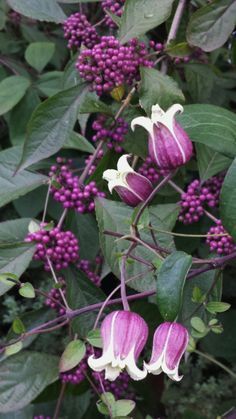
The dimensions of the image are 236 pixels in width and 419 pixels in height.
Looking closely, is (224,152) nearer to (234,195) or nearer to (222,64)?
(234,195)

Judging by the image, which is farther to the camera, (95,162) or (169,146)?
(95,162)

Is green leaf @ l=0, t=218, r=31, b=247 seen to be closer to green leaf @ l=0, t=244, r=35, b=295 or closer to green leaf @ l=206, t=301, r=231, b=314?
green leaf @ l=0, t=244, r=35, b=295

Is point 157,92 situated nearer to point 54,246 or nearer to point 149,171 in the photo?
point 149,171

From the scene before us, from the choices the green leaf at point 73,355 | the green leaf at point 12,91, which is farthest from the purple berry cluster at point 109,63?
the green leaf at point 73,355

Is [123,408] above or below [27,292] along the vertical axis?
below

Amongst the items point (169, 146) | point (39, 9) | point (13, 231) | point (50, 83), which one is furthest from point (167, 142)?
point (50, 83)

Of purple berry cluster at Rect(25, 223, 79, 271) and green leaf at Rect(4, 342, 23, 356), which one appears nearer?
green leaf at Rect(4, 342, 23, 356)

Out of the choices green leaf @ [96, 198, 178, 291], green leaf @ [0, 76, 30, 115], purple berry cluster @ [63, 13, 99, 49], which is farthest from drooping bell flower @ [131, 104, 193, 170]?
green leaf @ [0, 76, 30, 115]
